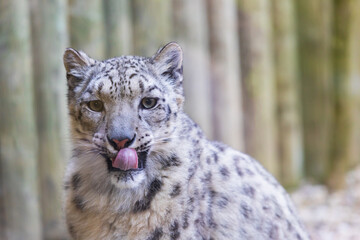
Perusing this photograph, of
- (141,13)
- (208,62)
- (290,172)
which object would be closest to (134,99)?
(141,13)

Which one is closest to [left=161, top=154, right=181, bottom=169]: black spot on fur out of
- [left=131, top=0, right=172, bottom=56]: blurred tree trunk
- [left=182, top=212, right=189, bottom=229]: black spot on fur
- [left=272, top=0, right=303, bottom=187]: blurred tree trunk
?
[left=182, top=212, right=189, bottom=229]: black spot on fur

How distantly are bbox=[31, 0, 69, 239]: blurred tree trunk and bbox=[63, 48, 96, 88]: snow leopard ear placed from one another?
5.11ft

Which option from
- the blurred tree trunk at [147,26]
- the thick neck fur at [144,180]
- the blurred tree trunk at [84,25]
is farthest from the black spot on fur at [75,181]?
the blurred tree trunk at [147,26]

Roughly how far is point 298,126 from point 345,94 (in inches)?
28.6

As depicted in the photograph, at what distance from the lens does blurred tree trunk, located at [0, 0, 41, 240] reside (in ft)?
16.9

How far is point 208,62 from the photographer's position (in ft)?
23.2

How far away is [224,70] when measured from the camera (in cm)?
721

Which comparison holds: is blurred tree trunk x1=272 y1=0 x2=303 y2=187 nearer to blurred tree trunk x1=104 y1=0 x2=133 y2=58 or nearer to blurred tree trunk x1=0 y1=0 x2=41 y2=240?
blurred tree trunk x1=104 y1=0 x2=133 y2=58

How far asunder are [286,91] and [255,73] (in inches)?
26.3

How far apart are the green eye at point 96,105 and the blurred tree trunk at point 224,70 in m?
3.64

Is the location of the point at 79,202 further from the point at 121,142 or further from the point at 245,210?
the point at 245,210

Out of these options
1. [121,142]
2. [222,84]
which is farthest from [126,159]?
[222,84]

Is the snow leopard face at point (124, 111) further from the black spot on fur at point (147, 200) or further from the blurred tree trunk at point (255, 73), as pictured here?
the blurred tree trunk at point (255, 73)

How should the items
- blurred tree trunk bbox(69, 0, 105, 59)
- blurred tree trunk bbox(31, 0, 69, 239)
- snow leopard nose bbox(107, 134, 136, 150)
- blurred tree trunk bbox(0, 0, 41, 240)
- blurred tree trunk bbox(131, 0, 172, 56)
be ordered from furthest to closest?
1. blurred tree trunk bbox(131, 0, 172, 56)
2. blurred tree trunk bbox(69, 0, 105, 59)
3. blurred tree trunk bbox(31, 0, 69, 239)
4. blurred tree trunk bbox(0, 0, 41, 240)
5. snow leopard nose bbox(107, 134, 136, 150)
